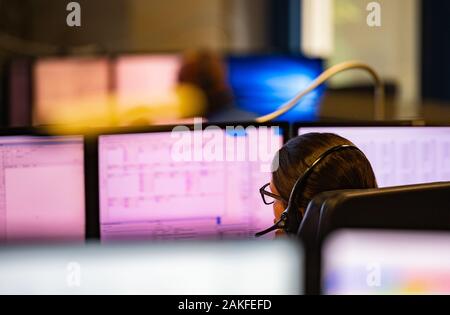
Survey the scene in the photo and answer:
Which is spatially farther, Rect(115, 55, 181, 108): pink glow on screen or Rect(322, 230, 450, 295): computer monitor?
Rect(115, 55, 181, 108): pink glow on screen

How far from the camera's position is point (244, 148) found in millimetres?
1409

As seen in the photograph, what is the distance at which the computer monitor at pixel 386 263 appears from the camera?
1033mm

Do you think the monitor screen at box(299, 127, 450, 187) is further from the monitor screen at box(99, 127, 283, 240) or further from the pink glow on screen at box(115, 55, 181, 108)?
the pink glow on screen at box(115, 55, 181, 108)

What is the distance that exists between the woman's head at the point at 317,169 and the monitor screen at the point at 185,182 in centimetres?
13

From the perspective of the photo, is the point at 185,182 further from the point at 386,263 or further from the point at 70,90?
the point at 70,90

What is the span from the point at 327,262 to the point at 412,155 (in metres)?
0.51

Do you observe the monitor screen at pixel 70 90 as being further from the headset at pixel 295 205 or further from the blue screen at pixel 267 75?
the headset at pixel 295 205

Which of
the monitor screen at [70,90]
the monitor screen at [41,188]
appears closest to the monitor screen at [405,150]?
the monitor screen at [41,188]

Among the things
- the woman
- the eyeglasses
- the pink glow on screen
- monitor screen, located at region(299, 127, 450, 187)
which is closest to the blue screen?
the pink glow on screen

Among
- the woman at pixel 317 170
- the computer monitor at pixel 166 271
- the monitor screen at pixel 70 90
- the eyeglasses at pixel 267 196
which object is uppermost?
the monitor screen at pixel 70 90

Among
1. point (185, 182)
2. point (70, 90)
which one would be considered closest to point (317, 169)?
point (185, 182)

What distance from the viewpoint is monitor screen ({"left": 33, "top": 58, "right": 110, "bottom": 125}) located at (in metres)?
3.02

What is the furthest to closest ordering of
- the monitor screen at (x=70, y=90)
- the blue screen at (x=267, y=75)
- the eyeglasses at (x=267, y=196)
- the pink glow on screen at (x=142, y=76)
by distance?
the pink glow on screen at (x=142, y=76) → the monitor screen at (x=70, y=90) → the blue screen at (x=267, y=75) → the eyeglasses at (x=267, y=196)

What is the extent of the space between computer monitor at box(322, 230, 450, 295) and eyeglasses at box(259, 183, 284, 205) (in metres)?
0.20
